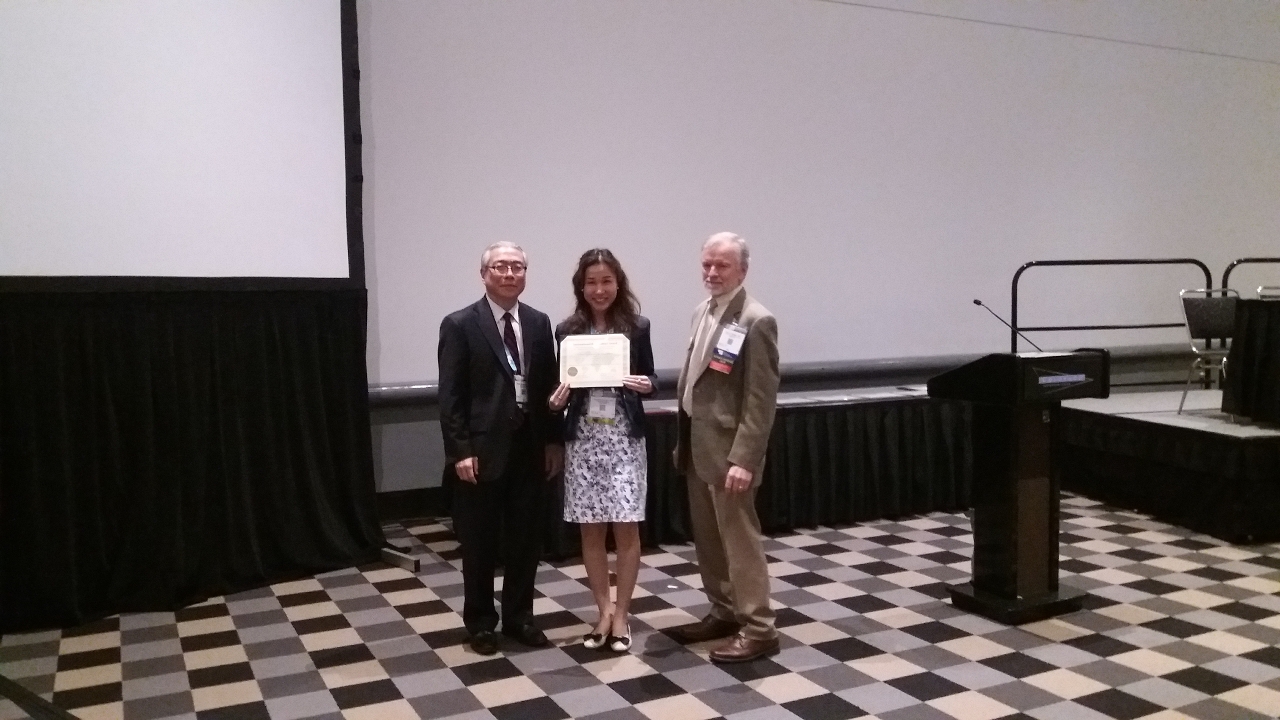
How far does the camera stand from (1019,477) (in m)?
3.48

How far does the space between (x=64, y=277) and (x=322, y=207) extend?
108cm

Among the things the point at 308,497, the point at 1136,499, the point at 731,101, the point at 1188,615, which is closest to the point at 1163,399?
the point at 1136,499

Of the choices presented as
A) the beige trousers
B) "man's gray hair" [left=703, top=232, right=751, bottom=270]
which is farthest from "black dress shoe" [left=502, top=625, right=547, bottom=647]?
"man's gray hair" [left=703, top=232, right=751, bottom=270]

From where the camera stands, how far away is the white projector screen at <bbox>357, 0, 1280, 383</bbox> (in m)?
5.07

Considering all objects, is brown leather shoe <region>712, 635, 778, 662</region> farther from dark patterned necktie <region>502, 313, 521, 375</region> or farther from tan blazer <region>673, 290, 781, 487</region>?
dark patterned necktie <region>502, 313, 521, 375</region>

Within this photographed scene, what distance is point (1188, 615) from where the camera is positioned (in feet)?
11.7

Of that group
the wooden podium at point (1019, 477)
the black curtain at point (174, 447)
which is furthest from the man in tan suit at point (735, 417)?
the black curtain at point (174, 447)

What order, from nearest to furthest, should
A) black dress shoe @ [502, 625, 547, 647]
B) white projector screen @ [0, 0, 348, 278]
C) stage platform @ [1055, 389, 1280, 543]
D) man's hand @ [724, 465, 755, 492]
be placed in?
man's hand @ [724, 465, 755, 492] < black dress shoe @ [502, 625, 547, 647] < white projector screen @ [0, 0, 348, 278] < stage platform @ [1055, 389, 1280, 543]

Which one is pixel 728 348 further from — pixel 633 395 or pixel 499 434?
pixel 499 434

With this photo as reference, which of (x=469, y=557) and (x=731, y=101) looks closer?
(x=469, y=557)

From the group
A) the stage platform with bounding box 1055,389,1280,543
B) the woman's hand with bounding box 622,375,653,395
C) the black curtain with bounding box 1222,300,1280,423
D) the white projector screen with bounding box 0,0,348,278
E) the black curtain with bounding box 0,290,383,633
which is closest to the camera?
the woman's hand with bounding box 622,375,653,395

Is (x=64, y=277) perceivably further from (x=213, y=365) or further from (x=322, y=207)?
(x=322, y=207)

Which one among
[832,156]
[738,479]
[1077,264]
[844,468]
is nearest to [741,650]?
[738,479]

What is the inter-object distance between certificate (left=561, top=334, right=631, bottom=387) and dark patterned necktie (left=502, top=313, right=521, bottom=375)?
0.25 metres
